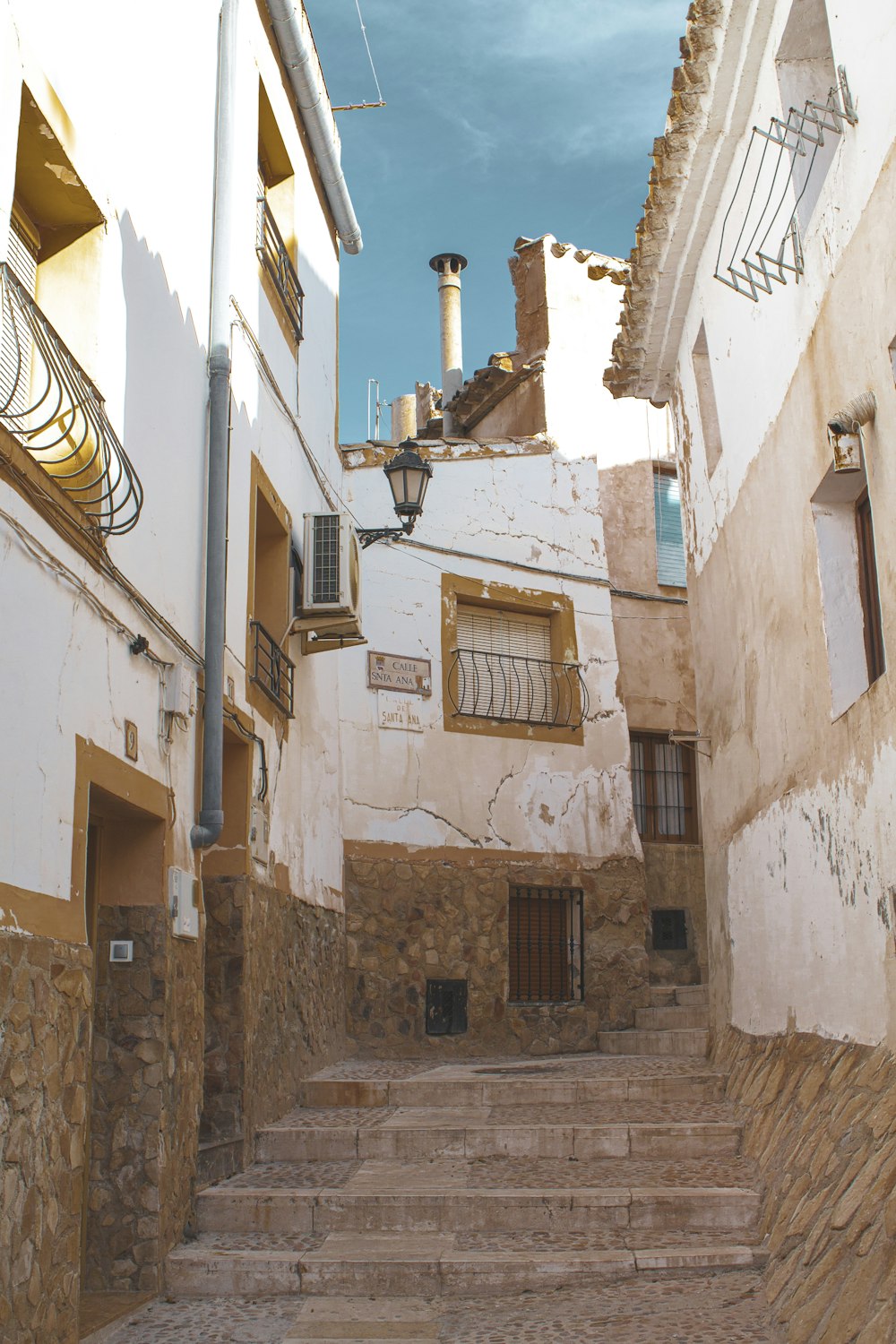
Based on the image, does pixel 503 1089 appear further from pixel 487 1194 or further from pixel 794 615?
pixel 794 615

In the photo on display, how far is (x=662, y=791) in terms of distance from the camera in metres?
14.2

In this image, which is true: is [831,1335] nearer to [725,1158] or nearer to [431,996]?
[725,1158]

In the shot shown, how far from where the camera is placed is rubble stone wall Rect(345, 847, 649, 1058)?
11195 millimetres

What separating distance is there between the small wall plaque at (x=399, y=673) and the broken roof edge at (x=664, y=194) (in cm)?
304

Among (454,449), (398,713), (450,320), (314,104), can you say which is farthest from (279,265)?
(450,320)

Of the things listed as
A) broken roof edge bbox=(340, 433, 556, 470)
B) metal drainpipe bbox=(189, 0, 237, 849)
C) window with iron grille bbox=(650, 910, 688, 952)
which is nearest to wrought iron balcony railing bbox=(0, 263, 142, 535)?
metal drainpipe bbox=(189, 0, 237, 849)

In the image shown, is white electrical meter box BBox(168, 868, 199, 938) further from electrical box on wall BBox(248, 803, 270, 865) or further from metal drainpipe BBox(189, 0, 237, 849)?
electrical box on wall BBox(248, 803, 270, 865)

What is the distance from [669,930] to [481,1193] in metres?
7.16

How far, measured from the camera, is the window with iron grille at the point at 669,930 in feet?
44.6

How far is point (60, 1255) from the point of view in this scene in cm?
485

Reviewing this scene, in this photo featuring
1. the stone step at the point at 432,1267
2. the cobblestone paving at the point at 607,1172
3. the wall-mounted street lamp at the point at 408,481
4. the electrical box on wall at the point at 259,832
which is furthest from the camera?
the wall-mounted street lamp at the point at 408,481

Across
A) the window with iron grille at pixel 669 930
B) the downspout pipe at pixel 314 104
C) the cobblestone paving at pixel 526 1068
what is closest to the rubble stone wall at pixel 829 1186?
the cobblestone paving at pixel 526 1068

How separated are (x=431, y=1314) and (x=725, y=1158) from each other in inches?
87.6

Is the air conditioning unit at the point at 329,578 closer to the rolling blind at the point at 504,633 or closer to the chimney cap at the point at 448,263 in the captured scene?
the rolling blind at the point at 504,633
